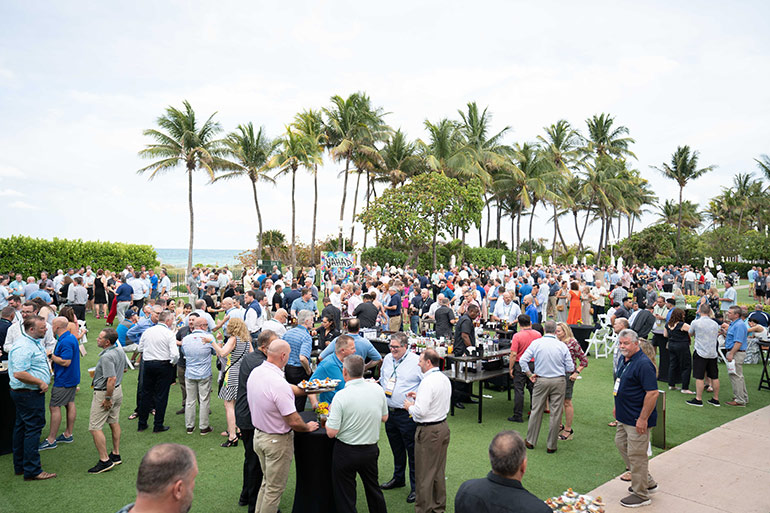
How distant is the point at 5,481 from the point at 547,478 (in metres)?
6.50

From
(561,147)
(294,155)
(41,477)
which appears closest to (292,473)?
(41,477)

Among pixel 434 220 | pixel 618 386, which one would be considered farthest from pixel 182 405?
pixel 434 220

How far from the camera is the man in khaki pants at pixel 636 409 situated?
5160 millimetres

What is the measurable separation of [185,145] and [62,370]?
27.5 metres

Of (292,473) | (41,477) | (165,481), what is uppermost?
(165,481)

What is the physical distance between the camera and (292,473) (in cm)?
622

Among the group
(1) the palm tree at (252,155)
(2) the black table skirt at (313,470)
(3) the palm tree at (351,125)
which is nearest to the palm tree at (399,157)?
(3) the palm tree at (351,125)

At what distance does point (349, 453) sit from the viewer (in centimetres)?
441

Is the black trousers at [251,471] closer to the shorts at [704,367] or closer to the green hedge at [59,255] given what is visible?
the shorts at [704,367]

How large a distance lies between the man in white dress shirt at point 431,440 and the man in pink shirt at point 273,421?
45.5 inches

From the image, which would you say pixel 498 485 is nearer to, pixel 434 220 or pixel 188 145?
pixel 434 220

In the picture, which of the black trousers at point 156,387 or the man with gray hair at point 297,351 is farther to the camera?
the black trousers at point 156,387

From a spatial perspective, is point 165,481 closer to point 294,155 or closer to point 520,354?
point 520,354

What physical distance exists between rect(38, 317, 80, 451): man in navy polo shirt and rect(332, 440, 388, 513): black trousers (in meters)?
4.02
